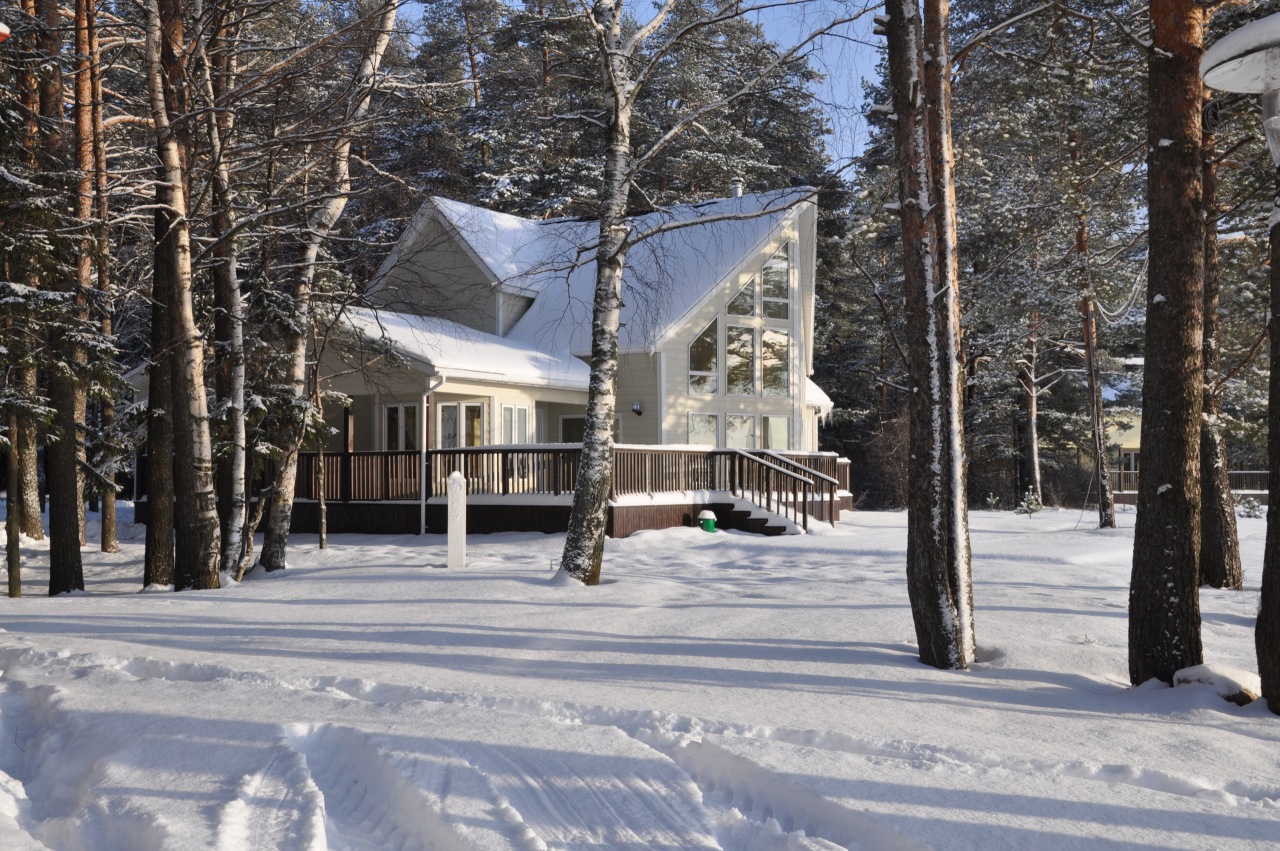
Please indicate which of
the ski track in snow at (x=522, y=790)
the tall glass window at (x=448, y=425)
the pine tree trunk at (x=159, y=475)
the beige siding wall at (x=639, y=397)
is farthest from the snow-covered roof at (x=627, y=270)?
the ski track in snow at (x=522, y=790)

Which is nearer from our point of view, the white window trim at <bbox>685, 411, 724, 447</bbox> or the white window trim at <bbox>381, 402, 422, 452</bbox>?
the white window trim at <bbox>381, 402, 422, 452</bbox>

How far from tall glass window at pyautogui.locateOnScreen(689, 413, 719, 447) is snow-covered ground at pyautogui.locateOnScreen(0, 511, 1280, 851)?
14.0 metres

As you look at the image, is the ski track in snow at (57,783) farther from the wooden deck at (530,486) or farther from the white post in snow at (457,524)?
the wooden deck at (530,486)

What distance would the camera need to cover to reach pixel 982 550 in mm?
14695

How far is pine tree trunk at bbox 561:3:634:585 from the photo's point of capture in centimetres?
998

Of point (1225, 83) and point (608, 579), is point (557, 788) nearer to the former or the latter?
point (1225, 83)

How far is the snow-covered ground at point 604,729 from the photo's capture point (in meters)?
3.75

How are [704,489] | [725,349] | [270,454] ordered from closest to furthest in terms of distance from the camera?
[270,454] < [704,489] < [725,349]

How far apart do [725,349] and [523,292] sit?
5077 millimetres

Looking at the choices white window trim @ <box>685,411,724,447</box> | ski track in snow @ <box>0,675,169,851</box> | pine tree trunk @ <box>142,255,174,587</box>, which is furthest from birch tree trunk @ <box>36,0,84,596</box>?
white window trim @ <box>685,411,724,447</box>

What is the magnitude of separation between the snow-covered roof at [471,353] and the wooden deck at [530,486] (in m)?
1.77

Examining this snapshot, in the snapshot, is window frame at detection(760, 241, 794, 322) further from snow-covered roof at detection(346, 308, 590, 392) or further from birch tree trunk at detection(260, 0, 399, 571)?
birch tree trunk at detection(260, 0, 399, 571)

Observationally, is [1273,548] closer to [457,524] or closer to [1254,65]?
[1254,65]

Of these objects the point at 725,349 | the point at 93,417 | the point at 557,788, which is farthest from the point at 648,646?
the point at 93,417
